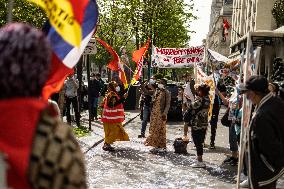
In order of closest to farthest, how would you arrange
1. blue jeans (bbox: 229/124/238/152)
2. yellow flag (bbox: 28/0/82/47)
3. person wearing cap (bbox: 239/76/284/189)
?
yellow flag (bbox: 28/0/82/47) → person wearing cap (bbox: 239/76/284/189) → blue jeans (bbox: 229/124/238/152)

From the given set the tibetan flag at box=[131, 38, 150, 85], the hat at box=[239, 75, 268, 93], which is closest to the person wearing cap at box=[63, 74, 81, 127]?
the tibetan flag at box=[131, 38, 150, 85]

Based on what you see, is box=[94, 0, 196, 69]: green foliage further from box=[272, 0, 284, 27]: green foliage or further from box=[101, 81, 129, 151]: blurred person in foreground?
box=[101, 81, 129, 151]: blurred person in foreground

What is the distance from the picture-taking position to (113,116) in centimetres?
1212

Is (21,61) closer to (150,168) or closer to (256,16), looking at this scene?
(150,168)

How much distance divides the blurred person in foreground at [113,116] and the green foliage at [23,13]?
6.91 m

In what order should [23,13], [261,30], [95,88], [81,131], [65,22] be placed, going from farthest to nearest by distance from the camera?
[261,30]
[95,88]
[23,13]
[81,131]
[65,22]

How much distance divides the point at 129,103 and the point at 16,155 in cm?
2475

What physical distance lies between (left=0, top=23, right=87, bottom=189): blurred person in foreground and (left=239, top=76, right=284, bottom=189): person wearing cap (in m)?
2.80

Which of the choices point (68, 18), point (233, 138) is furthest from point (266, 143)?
point (233, 138)

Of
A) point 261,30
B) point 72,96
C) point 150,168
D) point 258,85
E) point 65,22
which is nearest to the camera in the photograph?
point 65,22

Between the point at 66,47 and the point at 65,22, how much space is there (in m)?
0.30

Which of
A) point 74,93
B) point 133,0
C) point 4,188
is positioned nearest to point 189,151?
point 74,93

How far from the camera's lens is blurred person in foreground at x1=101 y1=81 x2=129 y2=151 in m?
12.0

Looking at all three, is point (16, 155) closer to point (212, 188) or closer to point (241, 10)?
point (212, 188)
